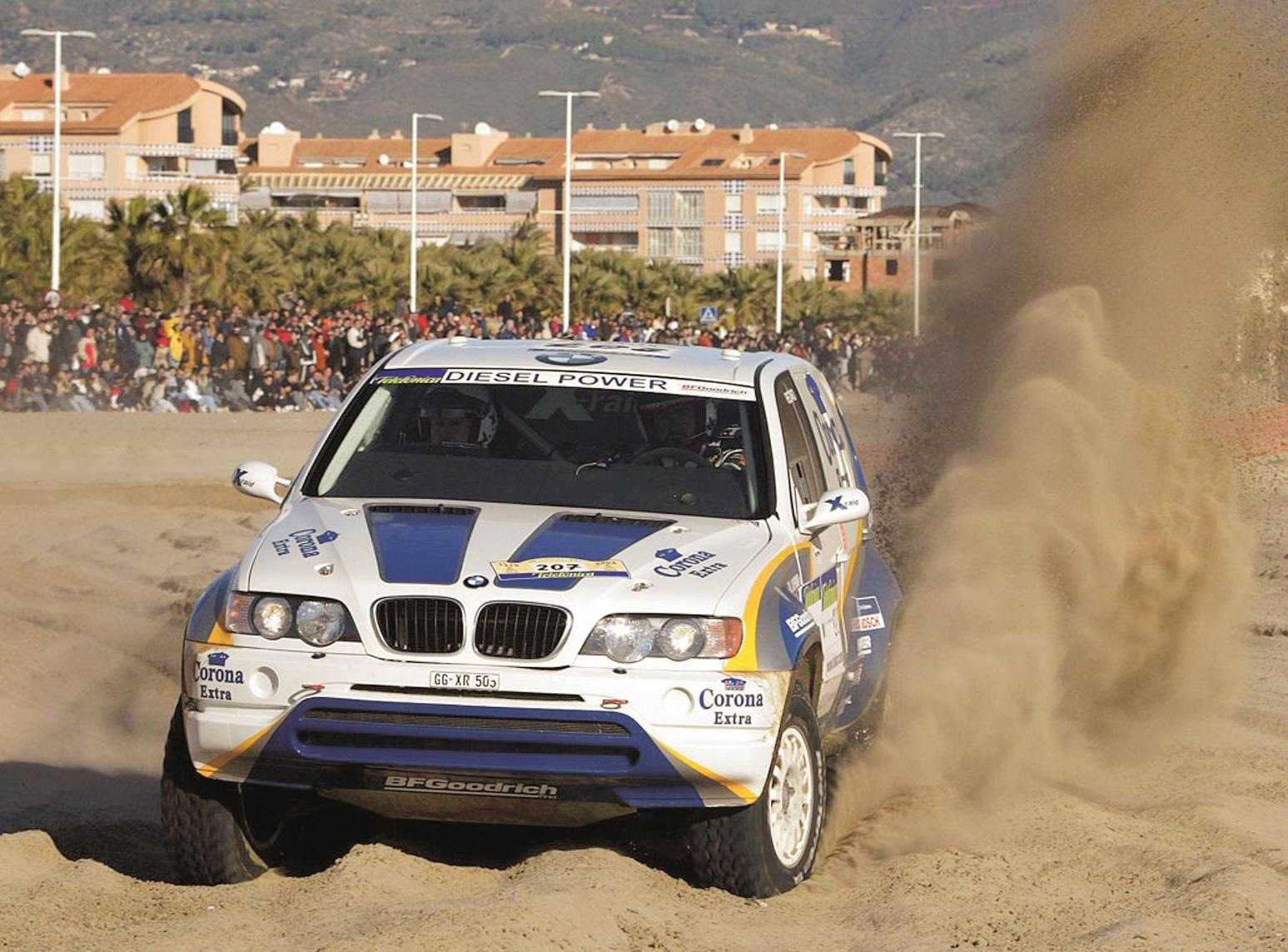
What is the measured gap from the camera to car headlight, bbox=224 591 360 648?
6055mm

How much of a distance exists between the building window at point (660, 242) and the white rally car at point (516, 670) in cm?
12477

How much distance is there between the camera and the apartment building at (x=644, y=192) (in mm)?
128625

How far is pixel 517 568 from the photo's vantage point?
20.1ft


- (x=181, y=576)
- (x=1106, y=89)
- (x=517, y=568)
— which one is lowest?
(x=181, y=576)

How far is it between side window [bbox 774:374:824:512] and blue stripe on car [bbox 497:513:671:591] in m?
0.71

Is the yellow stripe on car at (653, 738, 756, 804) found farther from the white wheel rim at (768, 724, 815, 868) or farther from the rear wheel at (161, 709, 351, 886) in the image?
the rear wheel at (161, 709, 351, 886)

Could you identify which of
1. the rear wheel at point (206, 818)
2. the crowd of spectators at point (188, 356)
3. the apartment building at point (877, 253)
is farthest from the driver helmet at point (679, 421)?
the apartment building at point (877, 253)

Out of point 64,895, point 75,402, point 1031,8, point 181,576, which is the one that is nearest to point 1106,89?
point 1031,8

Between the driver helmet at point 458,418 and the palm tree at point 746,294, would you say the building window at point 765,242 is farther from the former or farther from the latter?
the driver helmet at point 458,418

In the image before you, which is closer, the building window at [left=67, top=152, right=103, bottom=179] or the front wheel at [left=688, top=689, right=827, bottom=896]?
the front wheel at [left=688, top=689, right=827, bottom=896]

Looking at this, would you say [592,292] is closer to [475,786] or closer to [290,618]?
[290,618]

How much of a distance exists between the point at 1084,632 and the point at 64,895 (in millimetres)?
Answer: 5261

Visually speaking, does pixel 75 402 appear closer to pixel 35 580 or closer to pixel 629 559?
pixel 35 580

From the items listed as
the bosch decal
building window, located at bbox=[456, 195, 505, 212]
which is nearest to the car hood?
the bosch decal
